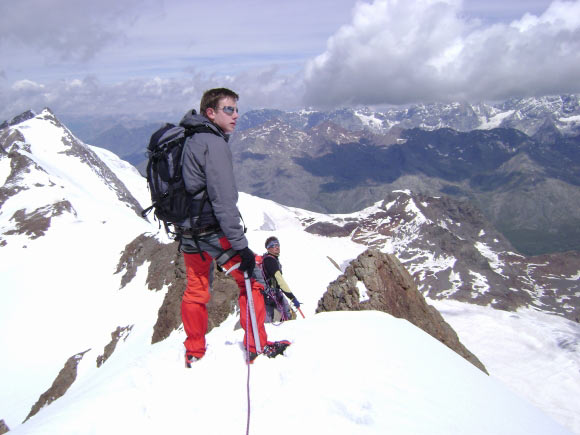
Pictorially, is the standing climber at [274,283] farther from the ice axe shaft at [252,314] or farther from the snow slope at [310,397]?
the ice axe shaft at [252,314]

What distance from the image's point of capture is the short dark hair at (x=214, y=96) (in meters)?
6.22

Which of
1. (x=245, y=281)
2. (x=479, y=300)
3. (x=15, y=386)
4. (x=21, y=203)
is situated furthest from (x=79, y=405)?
(x=479, y=300)

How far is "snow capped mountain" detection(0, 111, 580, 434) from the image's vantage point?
5.21 metres

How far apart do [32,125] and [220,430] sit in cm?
17880

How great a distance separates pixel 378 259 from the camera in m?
15.8

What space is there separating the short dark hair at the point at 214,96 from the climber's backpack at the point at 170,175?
60 centimetres

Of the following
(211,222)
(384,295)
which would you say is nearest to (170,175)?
(211,222)

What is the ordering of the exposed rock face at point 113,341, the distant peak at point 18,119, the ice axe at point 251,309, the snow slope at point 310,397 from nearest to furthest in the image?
the snow slope at point 310,397 < the ice axe at point 251,309 < the exposed rock face at point 113,341 < the distant peak at point 18,119

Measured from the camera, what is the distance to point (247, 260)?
20.6 feet

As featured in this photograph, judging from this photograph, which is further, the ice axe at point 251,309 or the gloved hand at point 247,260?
the ice axe at point 251,309

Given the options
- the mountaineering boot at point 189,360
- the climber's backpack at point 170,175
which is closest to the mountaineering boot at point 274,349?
the mountaineering boot at point 189,360

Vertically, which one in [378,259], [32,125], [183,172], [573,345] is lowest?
[573,345]

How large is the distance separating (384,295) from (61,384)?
27.7 meters

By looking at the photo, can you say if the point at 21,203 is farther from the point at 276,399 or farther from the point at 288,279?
the point at 276,399
